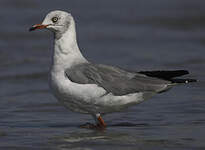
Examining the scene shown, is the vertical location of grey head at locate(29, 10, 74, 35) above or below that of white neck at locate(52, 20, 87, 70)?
above

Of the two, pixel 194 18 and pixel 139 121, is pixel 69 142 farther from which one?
pixel 194 18

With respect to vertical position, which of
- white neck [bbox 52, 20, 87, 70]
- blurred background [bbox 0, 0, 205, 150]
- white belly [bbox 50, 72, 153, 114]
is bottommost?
blurred background [bbox 0, 0, 205, 150]

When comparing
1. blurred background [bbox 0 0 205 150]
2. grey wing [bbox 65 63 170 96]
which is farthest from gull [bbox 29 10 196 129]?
blurred background [bbox 0 0 205 150]

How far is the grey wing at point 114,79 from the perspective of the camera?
8.42 m

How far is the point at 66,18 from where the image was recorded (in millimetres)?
8773

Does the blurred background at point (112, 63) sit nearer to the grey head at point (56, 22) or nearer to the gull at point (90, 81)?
the gull at point (90, 81)

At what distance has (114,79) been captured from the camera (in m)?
8.57

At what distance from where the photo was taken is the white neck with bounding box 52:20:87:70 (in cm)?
865

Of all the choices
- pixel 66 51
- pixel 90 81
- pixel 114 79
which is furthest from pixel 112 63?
pixel 90 81

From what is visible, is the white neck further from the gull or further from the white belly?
the white belly

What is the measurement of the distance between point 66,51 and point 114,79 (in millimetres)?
777

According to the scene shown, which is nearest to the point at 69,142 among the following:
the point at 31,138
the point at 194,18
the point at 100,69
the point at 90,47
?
the point at 31,138

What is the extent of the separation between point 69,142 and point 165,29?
9437mm

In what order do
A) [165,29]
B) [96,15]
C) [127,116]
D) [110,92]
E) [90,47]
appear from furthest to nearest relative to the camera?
[96,15] < [165,29] < [90,47] < [127,116] < [110,92]
